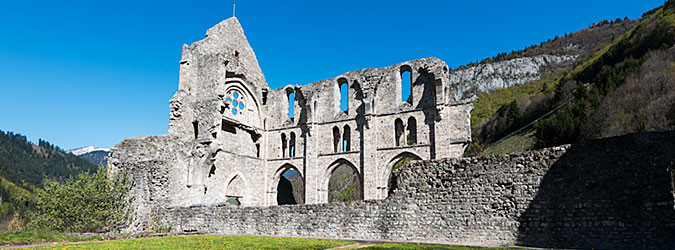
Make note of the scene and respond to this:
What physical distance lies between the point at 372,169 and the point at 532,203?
14761 mm

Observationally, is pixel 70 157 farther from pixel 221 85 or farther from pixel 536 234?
pixel 536 234

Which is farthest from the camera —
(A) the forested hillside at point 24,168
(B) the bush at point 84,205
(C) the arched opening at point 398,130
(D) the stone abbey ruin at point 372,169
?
(A) the forested hillside at point 24,168

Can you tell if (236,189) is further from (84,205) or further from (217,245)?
(217,245)

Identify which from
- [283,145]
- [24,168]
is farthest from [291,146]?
[24,168]

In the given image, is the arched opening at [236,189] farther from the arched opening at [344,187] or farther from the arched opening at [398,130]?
the arched opening at [344,187]

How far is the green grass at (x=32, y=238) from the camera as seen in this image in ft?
37.9

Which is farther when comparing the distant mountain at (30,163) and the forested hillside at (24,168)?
the distant mountain at (30,163)

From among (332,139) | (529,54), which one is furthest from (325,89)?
(529,54)

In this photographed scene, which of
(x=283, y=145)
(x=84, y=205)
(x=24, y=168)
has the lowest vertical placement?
(x=84, y=205)

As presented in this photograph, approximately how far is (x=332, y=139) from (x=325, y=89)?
337 cm

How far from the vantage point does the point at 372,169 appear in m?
25.6

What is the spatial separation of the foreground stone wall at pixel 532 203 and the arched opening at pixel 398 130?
12402 mm

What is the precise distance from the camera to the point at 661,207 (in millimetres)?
9484

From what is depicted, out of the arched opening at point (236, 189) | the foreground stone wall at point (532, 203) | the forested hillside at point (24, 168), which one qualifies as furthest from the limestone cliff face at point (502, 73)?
the forested hillside at point (24, 168)
